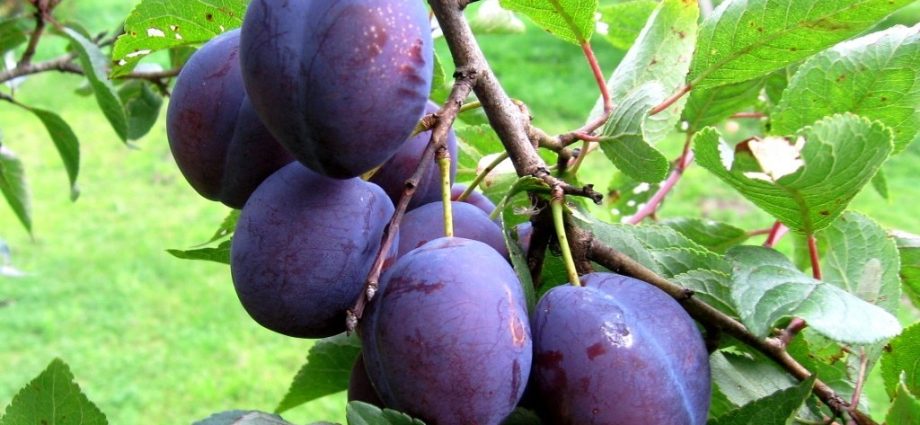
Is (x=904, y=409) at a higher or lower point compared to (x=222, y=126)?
lower

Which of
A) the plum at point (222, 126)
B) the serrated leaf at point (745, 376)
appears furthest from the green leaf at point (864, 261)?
the plum at point (222, 126)

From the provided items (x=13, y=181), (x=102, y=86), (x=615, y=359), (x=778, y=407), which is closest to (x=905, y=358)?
(x=778, y=407)

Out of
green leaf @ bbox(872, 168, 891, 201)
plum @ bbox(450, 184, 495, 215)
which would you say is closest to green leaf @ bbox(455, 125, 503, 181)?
plum @ bbox(450, 184, 495, 215)

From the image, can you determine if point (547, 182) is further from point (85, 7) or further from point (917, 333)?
point (85, 7)

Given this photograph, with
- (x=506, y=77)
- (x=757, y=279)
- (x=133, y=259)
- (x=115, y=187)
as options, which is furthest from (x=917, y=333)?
(x=506, y=77)

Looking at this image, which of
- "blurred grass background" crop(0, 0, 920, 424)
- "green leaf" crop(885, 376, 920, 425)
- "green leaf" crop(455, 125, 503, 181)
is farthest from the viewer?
"blurred grass background" crop(0, 0, 920, 424)

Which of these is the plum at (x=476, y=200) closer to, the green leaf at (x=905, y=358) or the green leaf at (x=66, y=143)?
the green leaf at (x=905, y=358)

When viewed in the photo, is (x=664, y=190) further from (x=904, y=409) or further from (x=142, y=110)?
(x=142, y=110)

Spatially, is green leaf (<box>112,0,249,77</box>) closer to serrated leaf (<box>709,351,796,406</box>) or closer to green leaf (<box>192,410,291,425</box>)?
green leaf (<box>192,410,291,425</box>)
